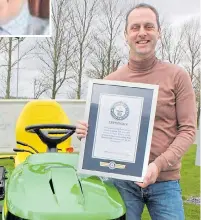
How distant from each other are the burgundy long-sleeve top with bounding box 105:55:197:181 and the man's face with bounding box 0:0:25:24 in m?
6.74

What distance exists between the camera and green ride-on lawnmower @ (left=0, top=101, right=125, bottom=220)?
1.60m

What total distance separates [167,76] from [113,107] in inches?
10.7

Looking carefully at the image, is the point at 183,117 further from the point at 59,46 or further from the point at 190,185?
the point at 59,46

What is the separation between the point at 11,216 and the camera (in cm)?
170

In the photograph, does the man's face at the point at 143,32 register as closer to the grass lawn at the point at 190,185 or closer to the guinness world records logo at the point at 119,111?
the guinness world records logo at the point at 119,111

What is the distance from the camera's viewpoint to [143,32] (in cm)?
188

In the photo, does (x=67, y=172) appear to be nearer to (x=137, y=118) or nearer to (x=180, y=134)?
(x=137, y=118)

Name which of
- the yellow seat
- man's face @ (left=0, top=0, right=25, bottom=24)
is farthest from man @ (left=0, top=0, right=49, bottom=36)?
the yellow seat

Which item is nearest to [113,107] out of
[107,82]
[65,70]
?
[107,82]

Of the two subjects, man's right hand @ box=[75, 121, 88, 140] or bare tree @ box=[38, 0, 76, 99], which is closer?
man's right hand @ box=[75, 121, 88, 140]

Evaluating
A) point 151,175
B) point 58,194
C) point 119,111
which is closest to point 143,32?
point 119,111

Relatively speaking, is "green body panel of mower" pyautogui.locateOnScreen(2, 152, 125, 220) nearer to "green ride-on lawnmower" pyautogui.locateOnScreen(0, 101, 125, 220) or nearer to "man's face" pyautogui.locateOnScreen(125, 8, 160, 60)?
"green ride-on lawnmower" pyautogui.locateOnScreen(0, 101, 125, 220)

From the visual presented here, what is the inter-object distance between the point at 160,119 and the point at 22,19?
761 centimetres

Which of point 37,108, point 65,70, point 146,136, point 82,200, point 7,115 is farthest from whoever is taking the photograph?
point 65,70
